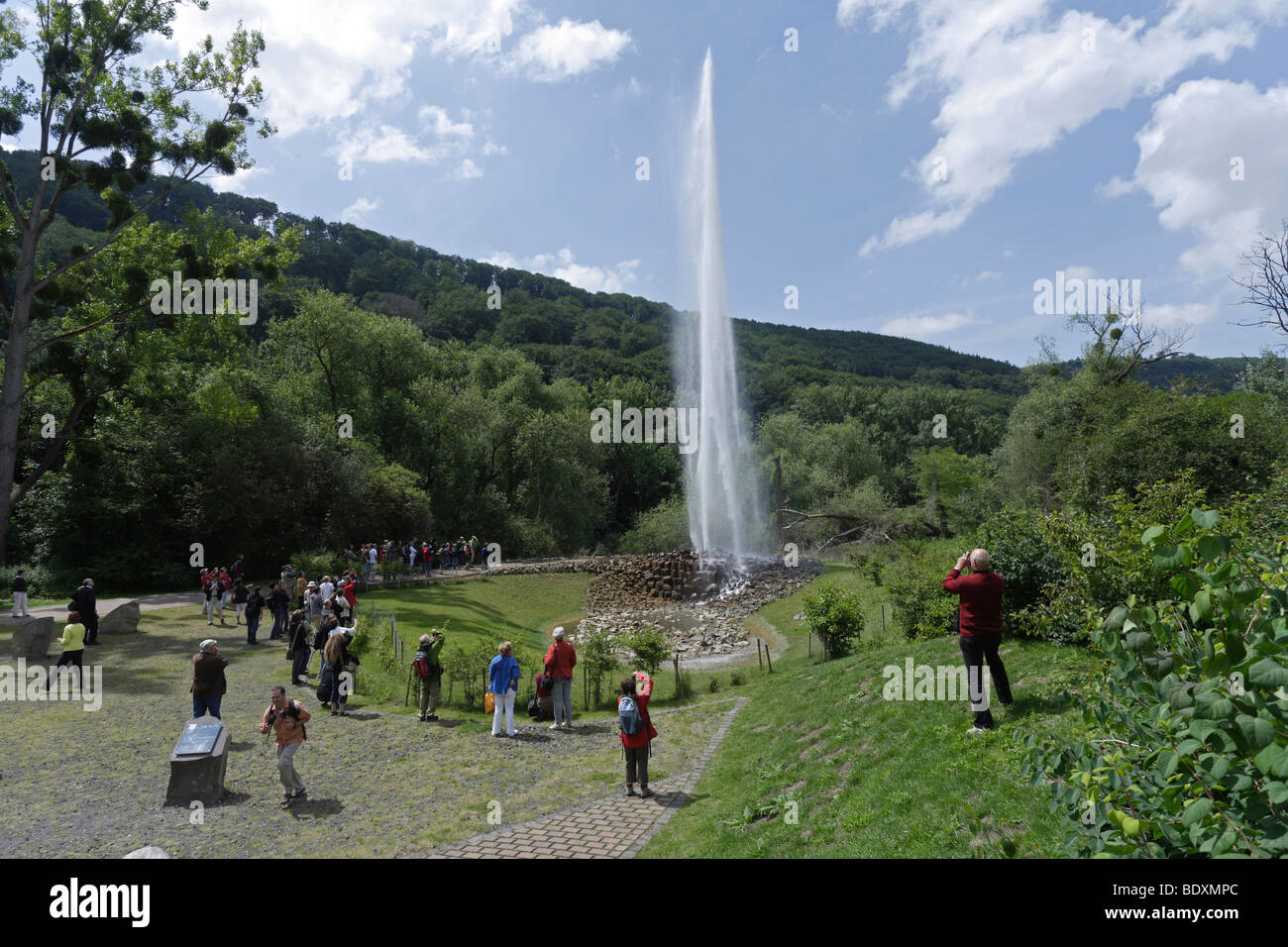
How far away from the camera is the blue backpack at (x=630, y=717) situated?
1012 centimetres

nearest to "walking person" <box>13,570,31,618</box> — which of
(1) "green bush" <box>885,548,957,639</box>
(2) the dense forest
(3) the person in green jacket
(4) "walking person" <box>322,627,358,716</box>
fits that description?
(2) the dense forest

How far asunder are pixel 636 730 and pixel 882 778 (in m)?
3.53

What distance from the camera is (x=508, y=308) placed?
115 m

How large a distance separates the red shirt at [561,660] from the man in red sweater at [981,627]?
8113mm

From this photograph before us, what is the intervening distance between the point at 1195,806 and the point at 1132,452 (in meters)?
27.7

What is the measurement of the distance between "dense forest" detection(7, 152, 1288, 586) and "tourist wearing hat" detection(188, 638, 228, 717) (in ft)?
77.2

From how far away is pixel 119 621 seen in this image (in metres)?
22.5

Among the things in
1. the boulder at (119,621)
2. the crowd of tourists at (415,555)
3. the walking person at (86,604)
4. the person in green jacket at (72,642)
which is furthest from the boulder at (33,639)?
the crowd of tourists at (415,555)

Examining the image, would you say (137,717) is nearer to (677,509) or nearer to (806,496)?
(677,509)

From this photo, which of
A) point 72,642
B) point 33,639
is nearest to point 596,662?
point 72,642

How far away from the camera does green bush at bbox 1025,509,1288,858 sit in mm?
3029

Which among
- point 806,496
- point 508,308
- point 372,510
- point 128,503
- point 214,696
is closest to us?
point 214,696

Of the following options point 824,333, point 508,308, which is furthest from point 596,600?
point 824,333
